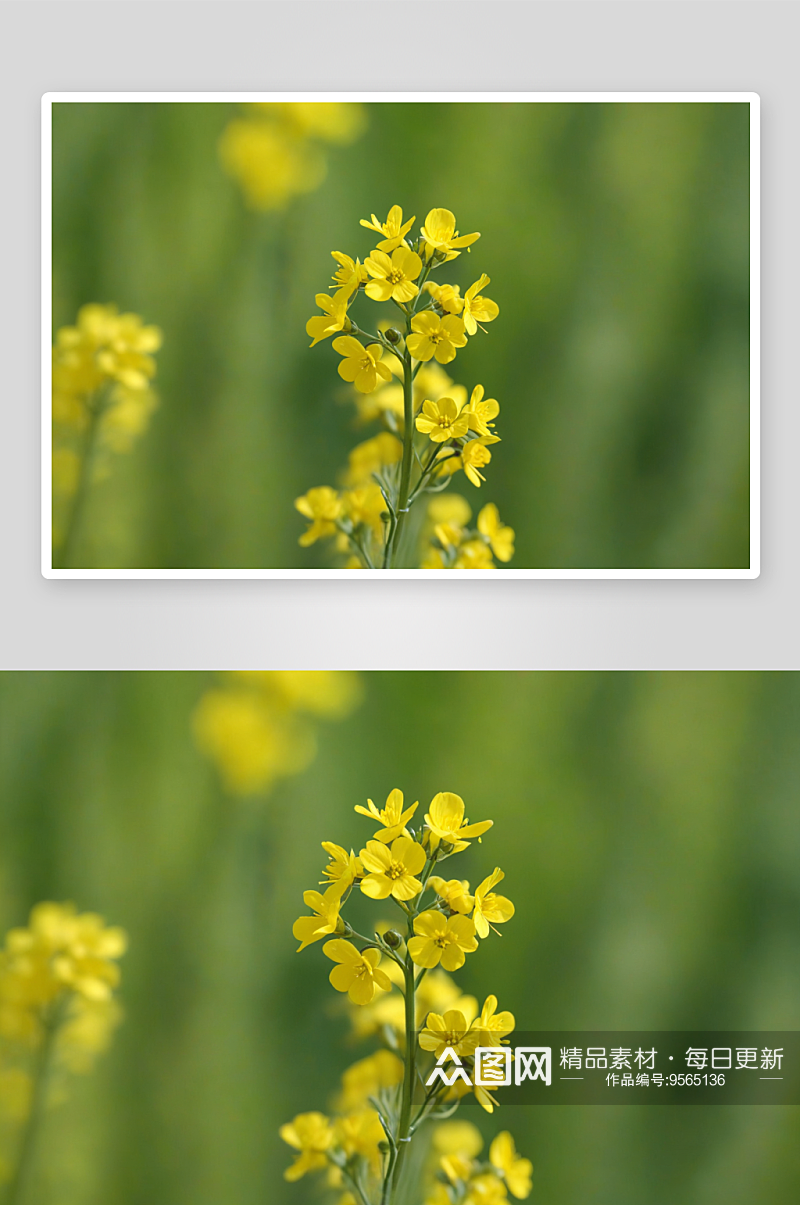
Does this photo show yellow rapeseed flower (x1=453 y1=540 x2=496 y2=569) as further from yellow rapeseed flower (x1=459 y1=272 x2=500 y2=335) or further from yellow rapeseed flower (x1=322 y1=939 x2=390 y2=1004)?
yellow rapeseed flower (x1=322 y1=939 x2=390 y2=1004)

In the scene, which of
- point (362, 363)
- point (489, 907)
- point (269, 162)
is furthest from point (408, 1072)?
point (269, 162)

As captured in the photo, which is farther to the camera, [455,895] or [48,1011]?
[48,1011]

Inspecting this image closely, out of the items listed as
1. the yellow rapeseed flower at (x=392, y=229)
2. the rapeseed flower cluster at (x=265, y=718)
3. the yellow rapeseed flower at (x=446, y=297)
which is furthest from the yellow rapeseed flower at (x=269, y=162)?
the rapeseed flower cluster at (x=265, y=718)

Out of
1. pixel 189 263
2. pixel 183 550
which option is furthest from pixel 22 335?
pixel 183 550

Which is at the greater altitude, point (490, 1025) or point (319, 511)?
point (319, 511)

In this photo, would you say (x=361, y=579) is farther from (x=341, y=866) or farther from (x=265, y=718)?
(x=341, y=866)

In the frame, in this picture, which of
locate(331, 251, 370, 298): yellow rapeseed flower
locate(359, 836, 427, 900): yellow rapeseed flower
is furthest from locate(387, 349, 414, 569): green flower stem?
locate(359, 836, 427, 900): yellow rapeseed flower
